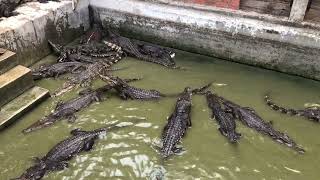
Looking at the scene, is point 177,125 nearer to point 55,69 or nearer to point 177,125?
point 177,125

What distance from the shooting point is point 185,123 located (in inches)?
303

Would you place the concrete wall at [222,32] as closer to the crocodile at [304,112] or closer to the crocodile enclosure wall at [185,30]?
the crocodile enclosure wall at [185,30]

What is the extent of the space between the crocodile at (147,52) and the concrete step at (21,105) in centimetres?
300

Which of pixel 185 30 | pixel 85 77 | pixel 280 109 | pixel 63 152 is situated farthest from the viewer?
pixel 185 30

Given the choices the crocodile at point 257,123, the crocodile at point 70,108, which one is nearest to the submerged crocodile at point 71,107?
the crocodile at point 70,108

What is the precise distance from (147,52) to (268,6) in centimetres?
366

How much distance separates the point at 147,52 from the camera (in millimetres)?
10633

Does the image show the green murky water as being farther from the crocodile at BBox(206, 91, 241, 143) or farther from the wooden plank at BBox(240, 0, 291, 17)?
the wooden plank at BBox(240, 0, 291, 17)

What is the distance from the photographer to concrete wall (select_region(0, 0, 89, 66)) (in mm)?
9219

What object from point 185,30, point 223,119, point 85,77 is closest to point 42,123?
point 85,77

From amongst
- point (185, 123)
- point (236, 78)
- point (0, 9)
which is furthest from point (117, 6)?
point (185, 123)

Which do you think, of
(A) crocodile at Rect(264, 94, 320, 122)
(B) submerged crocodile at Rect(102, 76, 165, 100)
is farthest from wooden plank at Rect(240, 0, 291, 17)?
(B) submerged crocodile at Rect(102, 76, 165, 100)

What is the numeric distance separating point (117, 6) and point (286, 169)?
719 centimetres

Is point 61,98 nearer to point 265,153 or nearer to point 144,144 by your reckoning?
point 144,144
